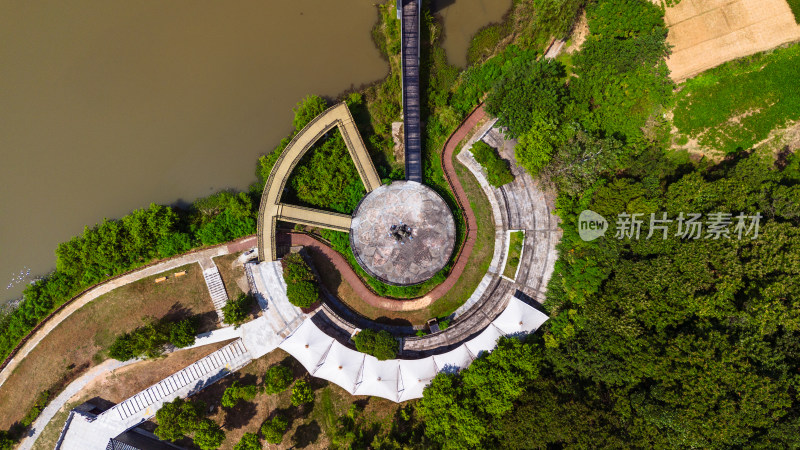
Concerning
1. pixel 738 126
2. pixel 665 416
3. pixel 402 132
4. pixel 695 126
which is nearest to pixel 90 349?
pixel 402 132

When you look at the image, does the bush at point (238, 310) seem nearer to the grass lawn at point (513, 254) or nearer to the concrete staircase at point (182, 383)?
the concrete staircase at point (182, 383)

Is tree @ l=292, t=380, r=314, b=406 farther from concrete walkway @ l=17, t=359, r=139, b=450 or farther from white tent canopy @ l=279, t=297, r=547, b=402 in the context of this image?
→ concrete walkway @ l=17, t=359, r=139, b=450

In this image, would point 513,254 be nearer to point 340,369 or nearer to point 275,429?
point 340,369

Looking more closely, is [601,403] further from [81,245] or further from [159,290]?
[81,245]

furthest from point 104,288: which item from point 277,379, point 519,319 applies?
point 519,319

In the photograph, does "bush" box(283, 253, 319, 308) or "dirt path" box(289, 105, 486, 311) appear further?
"dirt path" box(289, 105, 486, 311)

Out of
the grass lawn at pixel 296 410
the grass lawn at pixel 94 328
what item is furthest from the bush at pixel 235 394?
the grass lawn at pixel 94 328

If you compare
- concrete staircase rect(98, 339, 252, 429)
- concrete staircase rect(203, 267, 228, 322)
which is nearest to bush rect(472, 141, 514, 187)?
concrete staircase rect(203, 267, 228, 322)
